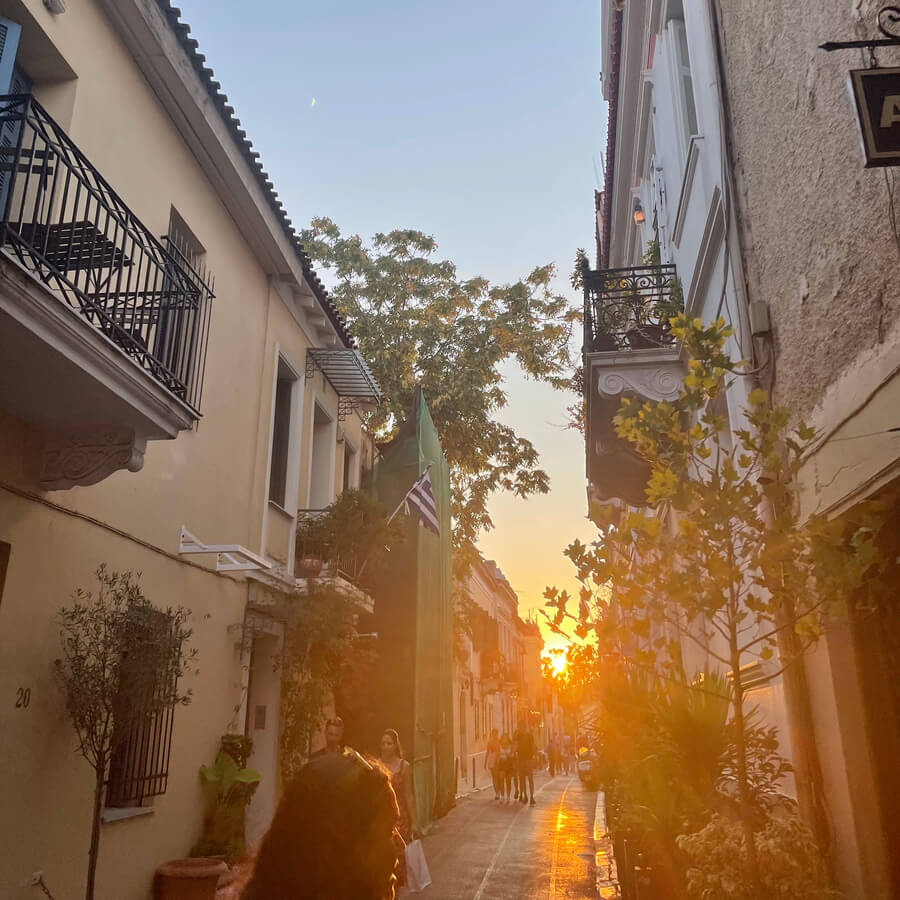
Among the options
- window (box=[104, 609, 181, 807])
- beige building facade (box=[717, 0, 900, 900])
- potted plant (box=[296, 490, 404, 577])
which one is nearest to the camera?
beige building facade (box=[717, 0, 900, 900])

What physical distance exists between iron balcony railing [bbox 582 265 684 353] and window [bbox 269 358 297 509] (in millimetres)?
4533

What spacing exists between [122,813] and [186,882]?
92cm

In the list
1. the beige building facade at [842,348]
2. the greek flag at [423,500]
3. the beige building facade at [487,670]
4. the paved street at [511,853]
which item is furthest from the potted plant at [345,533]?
the beige building facade at [487,670]

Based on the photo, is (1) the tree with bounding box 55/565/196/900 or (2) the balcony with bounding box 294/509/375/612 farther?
(2) the balcony with bounding box 294/509/375/612

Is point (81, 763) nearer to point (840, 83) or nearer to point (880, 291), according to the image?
point (880, 291)

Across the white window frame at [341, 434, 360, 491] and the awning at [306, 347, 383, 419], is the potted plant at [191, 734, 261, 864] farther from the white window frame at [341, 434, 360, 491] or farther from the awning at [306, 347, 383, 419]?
the white window frame at [341, 434, 360, 491]

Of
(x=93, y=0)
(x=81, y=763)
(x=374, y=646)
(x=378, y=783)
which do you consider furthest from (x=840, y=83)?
(x=374, y=646)

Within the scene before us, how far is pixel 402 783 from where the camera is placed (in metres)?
8.16

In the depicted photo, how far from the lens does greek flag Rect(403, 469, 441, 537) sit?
13062mm

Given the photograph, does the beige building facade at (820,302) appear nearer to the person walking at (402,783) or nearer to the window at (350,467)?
the person walking at (402,783)

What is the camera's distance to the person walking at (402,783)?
24.0 feet

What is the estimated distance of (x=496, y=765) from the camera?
20.8 meters

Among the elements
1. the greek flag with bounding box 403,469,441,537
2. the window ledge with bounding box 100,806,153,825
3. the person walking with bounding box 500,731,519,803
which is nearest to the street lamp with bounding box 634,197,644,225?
the greek flag with bounding box 403,469,441,537

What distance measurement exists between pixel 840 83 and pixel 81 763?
6.76 m
